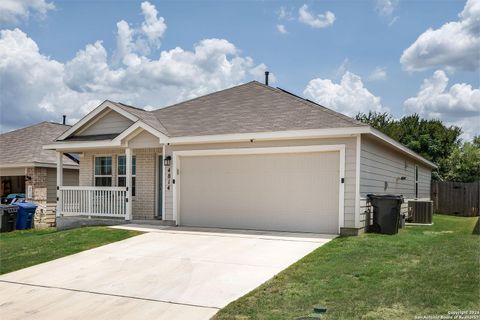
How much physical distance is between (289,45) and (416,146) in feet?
80.0

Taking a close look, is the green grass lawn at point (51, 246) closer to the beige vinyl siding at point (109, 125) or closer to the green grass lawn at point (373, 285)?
the beige vinyl siding at point (109, 125)

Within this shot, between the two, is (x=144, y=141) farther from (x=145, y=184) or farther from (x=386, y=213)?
(x=386, y=213)

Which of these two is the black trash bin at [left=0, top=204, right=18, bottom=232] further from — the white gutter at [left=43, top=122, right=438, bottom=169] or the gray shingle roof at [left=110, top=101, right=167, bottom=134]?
the gray shingle roof at [left=110, top=101, right=167, bottom=134]

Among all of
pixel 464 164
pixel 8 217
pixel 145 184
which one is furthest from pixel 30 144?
pixel 464 164

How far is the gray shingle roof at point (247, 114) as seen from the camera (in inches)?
493

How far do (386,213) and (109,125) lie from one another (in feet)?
32.7

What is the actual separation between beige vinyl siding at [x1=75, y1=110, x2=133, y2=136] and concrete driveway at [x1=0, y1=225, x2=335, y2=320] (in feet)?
19.0

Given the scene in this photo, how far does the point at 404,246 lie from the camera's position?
9461 mm

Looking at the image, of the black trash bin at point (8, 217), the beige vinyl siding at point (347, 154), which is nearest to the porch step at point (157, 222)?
the beige vinyl siding at point (347, 154)

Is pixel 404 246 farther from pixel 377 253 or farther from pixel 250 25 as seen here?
pixel 250 25

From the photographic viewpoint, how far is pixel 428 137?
34.8 metres

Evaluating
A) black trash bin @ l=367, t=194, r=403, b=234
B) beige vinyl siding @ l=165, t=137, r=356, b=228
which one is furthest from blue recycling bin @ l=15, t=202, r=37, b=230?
black trash bin @ l=367, t=194, r=403, b=234

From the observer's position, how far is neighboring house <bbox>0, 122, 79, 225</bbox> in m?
19.2

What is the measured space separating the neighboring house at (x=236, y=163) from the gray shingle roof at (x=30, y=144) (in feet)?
13.2
